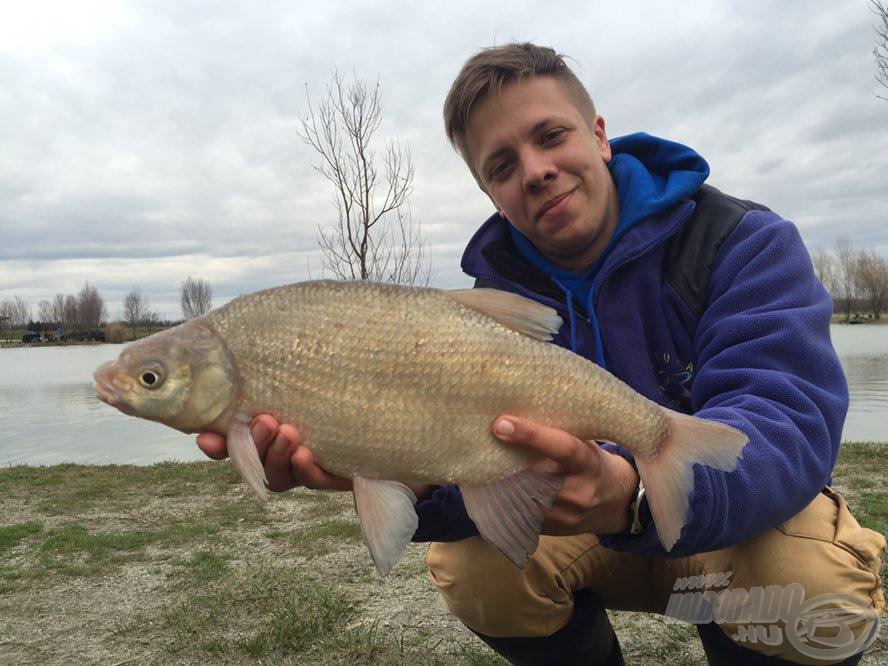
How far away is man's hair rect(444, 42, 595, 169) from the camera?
101 inches

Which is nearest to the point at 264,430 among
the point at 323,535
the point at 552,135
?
the point at 552,135

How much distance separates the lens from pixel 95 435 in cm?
1131

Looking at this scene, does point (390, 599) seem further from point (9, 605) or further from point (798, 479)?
point (798, 479)

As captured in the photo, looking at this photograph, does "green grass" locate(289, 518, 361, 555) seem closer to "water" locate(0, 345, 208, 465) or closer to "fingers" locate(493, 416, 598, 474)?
"water" locate(0, 345, 208, 465)

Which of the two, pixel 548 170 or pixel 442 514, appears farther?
pixel 548 170

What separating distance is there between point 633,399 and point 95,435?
37.7 ft

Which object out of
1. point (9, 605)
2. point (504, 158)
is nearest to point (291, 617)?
point (9, 605)

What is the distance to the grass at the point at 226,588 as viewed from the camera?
2818 mm

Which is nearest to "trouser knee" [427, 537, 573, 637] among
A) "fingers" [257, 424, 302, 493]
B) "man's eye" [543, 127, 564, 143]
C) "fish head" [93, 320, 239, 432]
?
"fingers" [257, 424, 302, 493]

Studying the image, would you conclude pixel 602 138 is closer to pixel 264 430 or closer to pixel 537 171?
pixel 537 171

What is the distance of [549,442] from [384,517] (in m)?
0.47

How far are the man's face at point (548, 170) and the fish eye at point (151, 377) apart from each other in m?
1.34

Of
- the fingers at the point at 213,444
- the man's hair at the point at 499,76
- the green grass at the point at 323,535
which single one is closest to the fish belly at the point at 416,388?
the fingers at the point at 213,444

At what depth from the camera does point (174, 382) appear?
1.79m
